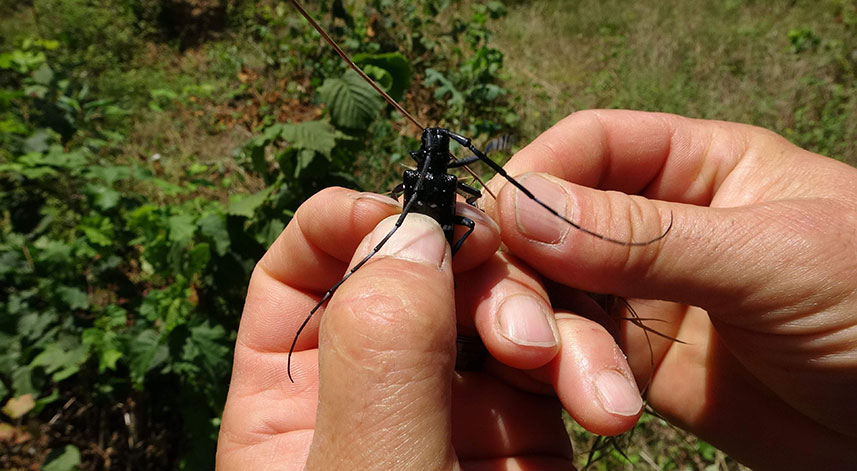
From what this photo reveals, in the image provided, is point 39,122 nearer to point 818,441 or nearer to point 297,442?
point 297,442

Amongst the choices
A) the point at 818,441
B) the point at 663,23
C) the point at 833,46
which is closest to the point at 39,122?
the point at 818,441

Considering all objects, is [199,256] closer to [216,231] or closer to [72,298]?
[216,231]

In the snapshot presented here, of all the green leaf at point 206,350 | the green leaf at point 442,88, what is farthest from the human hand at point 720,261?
the green leaf at point 442,88

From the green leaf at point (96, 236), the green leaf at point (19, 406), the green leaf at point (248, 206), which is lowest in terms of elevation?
the green leaf at point (19, 406)

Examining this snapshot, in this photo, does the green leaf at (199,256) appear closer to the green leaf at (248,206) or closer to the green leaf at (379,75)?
the green leaf at (248,206)

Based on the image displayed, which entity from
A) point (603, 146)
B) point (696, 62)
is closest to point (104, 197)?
point (603, 146)

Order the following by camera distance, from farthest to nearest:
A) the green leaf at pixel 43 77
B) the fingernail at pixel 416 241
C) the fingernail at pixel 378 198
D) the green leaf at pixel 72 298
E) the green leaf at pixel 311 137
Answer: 1. the green leaf at pixel 43 77
2. the green leaf at pixel 72 298
3. the green leaf at pixel 311 137
4. the fingernail at pixel 378 198
5. the fingernail at pixel 416 241
